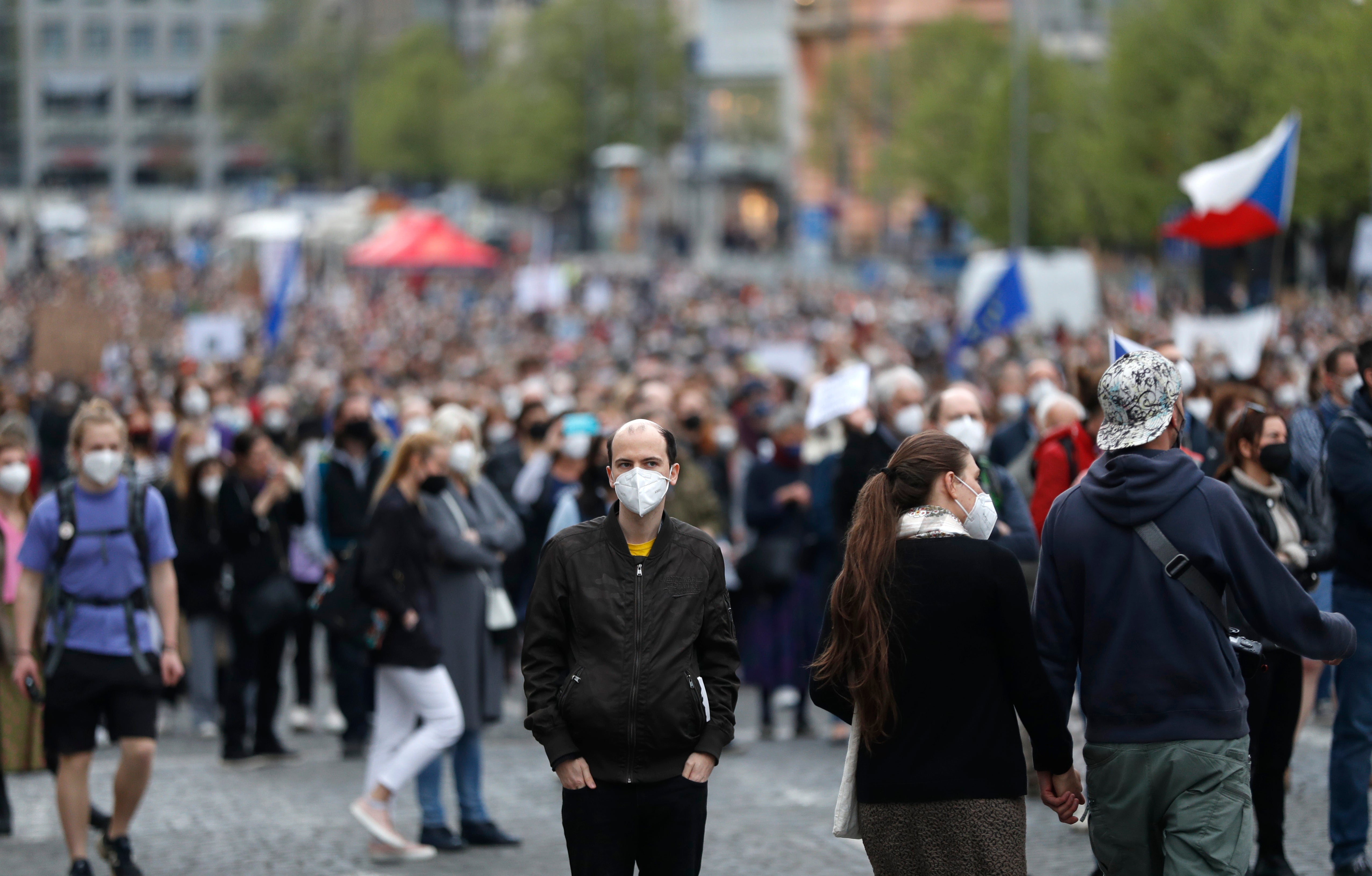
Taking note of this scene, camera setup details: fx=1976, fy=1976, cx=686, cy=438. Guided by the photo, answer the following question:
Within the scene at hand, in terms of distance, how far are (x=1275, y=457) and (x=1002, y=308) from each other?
1435 centimetres

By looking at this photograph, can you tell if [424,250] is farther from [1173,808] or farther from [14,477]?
[1173,808]

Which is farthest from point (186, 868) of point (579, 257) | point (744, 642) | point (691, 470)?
point (579, 257)

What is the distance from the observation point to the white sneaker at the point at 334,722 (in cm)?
1120

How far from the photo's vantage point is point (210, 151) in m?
133

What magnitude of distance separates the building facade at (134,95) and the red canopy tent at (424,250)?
82931mm

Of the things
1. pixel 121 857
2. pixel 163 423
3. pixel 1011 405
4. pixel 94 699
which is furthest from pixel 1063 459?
pixel 163 423

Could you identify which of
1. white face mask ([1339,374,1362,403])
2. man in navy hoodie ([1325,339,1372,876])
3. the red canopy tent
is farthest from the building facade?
man in navy hoodie ([1325,339,1372,876])

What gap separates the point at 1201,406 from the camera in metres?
9.52

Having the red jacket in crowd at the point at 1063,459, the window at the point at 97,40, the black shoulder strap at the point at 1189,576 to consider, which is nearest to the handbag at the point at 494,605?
the red jacket in crowd at the point at 1063,459

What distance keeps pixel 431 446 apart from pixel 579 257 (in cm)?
7091

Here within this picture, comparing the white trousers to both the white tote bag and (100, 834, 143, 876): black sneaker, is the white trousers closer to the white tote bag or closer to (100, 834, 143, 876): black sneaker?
(100, 834, 143, 876): black sneaker

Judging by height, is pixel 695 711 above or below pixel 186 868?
above

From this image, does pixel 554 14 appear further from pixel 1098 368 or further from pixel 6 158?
pixel 1098 368

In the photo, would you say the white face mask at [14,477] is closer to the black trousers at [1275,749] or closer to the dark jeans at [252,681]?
the dark jeans at [252,681]
